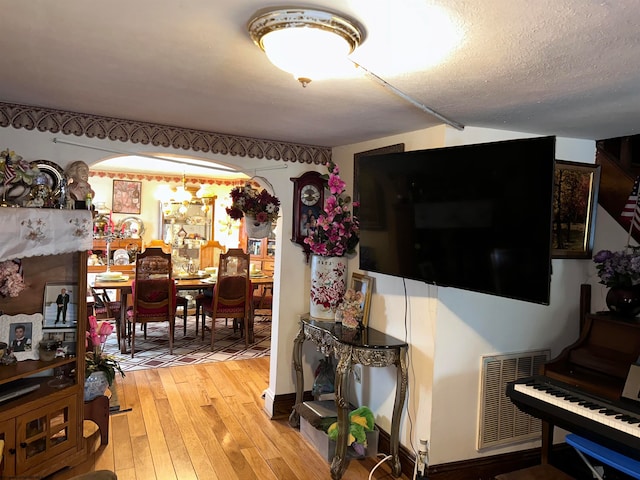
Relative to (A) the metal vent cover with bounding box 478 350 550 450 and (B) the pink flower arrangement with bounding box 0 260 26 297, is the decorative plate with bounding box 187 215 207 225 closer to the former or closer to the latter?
(B) the pink flower arrangement with bounding box 0 260 26 297

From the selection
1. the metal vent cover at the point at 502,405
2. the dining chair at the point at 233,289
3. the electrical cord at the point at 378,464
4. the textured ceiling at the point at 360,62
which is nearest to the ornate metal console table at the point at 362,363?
the electrical cord at the point at 378,464

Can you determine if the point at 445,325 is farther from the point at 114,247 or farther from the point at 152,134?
the point at 114,247

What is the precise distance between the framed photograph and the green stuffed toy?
5.83ft

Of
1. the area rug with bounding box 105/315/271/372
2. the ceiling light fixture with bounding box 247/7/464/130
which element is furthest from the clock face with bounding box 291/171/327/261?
the area rug with bounding box 105/315/271/372

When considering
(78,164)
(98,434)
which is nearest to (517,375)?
(98,434)

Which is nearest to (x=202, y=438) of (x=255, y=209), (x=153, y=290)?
(x=255, y=209)

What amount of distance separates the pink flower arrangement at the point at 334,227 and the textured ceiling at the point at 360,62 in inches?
17.1

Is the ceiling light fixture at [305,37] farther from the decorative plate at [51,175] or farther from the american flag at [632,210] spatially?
the american flag at [632,210]

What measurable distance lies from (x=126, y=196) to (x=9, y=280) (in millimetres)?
5507

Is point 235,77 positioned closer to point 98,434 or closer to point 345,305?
point 345,305

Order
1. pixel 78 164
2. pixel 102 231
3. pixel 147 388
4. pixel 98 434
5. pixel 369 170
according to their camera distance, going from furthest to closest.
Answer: pixel 102 231 → pixel 147 388 → pixel 98 434 → pixel 78 164 → pixel 369 170

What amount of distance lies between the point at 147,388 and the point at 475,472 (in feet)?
9.38

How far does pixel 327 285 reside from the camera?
3.31 m

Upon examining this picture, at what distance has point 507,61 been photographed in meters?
1.68
